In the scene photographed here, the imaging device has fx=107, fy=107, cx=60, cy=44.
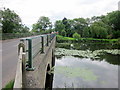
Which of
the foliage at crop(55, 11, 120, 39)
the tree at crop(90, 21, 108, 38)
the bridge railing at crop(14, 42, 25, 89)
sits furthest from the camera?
the foliage at crop(55, 11, 120, 39)

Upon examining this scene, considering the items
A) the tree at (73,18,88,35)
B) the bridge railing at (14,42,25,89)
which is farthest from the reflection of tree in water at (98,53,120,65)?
the tree at (73,18,88,35)

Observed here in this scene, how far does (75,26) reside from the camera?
157ft

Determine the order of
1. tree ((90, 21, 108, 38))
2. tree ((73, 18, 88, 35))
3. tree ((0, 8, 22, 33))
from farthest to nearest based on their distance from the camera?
tree ((73, 18, 88, 35)), tree ((90, 21, 108, 38)), tree ((0, 8, 22, 33))

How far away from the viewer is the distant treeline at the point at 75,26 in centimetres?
2161

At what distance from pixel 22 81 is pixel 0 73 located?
2427mm

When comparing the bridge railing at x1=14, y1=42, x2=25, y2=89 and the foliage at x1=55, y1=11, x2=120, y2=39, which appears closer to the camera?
the bridge railing at x1=14, y1=42, x2=25, y2=89

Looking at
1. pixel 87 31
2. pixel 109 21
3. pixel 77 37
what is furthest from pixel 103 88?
pixel 109 21

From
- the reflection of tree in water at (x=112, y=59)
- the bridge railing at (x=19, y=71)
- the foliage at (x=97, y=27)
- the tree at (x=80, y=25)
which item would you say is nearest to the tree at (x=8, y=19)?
the reflection of tree in water at (x=112, y=59)

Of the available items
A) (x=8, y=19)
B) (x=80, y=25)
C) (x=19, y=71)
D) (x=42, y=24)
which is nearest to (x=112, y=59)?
(x=19, y=71)

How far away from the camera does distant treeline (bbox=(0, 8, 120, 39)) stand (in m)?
21.6

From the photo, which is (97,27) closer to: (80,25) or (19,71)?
(80,25)

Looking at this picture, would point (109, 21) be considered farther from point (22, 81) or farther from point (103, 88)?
point (22, 81)

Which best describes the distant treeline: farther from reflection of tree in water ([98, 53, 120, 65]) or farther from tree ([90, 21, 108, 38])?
reflection of tree in water ([98, 53, 120, 65])

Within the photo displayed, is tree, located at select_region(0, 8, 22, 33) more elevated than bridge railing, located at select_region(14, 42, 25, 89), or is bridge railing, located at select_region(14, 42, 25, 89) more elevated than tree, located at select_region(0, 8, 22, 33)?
tree, located at select_region(0, 8, 22, 33)
